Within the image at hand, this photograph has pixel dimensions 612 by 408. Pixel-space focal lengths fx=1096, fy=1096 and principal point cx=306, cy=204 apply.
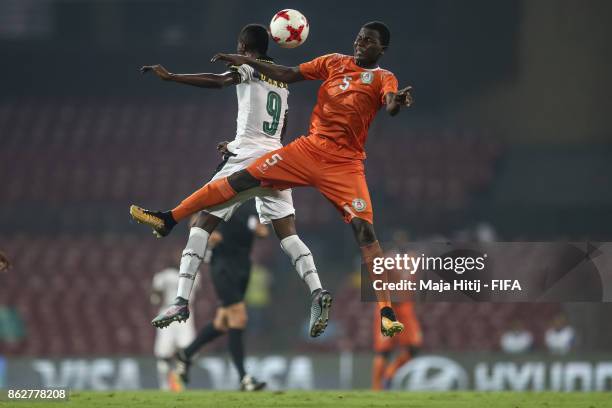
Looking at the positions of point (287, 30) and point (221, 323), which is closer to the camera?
point (287, 30)

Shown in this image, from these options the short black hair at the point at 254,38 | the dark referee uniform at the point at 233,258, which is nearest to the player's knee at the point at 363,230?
the short black hair at the point at 254,38

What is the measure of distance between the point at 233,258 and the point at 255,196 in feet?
7.39

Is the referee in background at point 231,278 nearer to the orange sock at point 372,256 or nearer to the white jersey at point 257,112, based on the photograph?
the white jersey at point 257,112

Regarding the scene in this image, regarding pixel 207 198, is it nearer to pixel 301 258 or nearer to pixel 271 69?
pixel 301 258

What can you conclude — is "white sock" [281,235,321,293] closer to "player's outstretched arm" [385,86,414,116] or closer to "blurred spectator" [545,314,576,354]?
"player's outstretched arm" [385,86,414,116]

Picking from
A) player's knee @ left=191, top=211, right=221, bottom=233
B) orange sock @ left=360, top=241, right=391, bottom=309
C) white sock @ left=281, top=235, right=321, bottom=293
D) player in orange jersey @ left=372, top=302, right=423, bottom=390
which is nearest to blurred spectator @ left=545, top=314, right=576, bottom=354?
player in orange jersey @ left=372, top=302, right=423, bottom=390

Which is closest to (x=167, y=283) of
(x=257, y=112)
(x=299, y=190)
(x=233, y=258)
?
(x=233, y=258)

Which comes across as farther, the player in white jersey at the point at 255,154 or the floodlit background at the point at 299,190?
the floodlit background at the point at 299,190

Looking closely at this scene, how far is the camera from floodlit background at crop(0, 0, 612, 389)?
16328mm

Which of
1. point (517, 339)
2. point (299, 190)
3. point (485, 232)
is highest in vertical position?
point (299, 190)

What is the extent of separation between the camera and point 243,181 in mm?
8336

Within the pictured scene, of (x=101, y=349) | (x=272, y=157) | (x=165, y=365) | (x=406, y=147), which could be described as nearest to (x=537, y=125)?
(x=406, y=147)

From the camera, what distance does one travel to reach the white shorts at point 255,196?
8.53 m

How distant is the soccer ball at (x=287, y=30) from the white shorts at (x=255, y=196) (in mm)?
887
